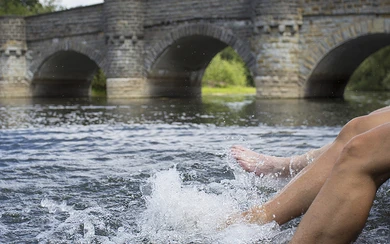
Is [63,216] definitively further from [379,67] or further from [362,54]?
[379,67]

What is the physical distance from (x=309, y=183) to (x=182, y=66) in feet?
72.6

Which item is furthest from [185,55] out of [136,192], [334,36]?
[136,192]

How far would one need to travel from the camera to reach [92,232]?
2.53 m

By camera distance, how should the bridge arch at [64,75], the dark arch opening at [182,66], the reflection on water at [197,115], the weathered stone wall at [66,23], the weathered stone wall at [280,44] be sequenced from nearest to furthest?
the reflection on water at [197,115], the weathered stone wall at [280,44], the dark arch opening at [182,66], the weathered stone wall at [66,23], the bridge arch at [64,75]

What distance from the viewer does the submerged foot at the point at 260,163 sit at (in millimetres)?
3234

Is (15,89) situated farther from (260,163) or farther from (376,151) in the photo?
(376,151)

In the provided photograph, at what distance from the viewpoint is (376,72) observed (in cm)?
3064

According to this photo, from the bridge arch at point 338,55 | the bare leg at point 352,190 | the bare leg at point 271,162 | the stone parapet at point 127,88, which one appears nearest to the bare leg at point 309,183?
the bare leg at point 352,190

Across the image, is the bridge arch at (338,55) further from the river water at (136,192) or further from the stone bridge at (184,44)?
the river water at (136,192)

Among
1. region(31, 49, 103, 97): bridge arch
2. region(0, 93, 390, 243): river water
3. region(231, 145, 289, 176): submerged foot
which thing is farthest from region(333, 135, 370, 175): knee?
region(31, 49, 103, 97): bridge arch

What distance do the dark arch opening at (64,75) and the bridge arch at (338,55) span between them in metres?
12.1

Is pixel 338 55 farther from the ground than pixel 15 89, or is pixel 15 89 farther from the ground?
pixel 338 55

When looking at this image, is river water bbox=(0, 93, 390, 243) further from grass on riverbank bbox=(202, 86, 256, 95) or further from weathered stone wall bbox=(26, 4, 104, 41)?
grass on riverbank bbox=(202, 86, 256, 95)

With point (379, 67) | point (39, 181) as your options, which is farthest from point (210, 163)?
point (379, 67)
